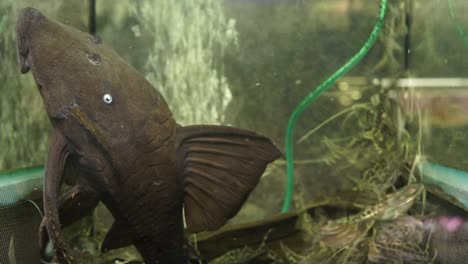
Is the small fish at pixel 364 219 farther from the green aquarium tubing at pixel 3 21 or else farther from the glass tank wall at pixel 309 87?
the green aquarium tubing at pixel 3 21

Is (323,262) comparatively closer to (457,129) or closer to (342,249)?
(342,249)

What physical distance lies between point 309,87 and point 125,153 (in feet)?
4.58

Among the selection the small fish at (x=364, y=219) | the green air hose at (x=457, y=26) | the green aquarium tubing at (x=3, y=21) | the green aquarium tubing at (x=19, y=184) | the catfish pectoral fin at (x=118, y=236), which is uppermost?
the green aquarium tubing at (x=3, y=21)

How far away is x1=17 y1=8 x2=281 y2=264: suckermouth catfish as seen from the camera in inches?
60.7

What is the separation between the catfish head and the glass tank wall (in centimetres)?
65

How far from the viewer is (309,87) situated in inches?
107

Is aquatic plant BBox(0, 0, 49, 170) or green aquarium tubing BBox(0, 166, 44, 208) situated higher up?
aquatic plant BBox(0, 0, 49, 170)

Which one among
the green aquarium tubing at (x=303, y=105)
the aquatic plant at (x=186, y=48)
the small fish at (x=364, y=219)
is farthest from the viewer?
the green aquarium tubing at (x=303, y=105)

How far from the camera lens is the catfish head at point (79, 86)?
1.54 m

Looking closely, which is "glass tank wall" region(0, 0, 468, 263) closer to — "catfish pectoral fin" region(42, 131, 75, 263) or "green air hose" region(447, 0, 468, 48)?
"green air hose" region(447, 0, 468, 48)

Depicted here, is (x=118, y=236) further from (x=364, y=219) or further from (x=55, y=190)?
(x=364, y=219)

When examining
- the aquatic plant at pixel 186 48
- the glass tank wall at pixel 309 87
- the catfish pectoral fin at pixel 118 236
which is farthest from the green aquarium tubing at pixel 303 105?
the catfish pectoral fin at pixel 118 236

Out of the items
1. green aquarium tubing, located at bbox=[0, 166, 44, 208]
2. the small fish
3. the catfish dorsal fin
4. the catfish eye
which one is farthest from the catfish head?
the small fish

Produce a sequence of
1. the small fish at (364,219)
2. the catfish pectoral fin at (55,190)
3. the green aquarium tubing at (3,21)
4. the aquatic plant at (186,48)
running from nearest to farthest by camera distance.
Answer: the catfish pectoral fin at (55,190), the green aquarium tubing at (3,21), the small fish at (364,219), the aquatic plant at (186,48)
